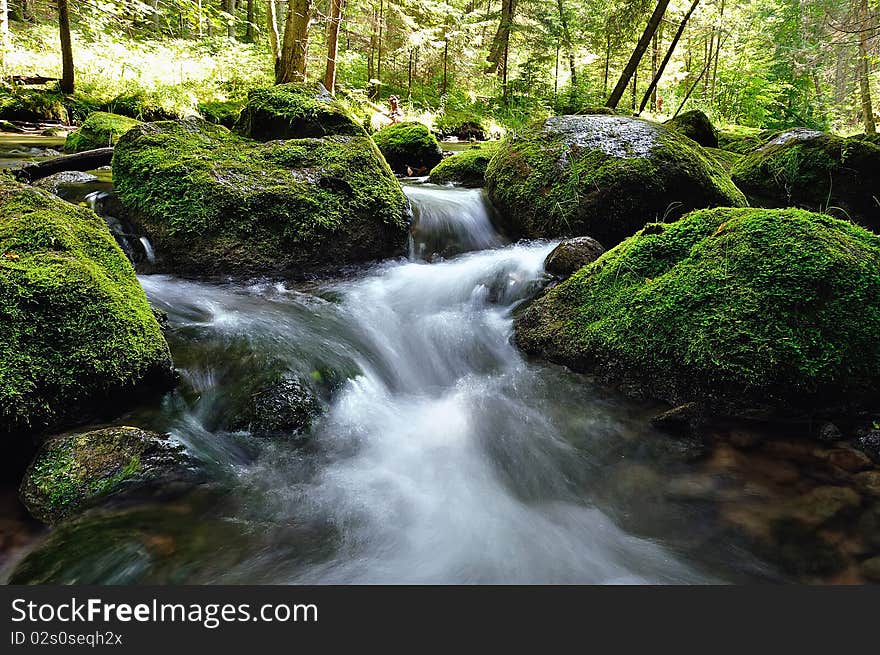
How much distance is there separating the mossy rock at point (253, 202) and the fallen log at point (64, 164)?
1297mm

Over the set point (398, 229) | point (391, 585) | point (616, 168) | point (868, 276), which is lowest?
point (391, 585)

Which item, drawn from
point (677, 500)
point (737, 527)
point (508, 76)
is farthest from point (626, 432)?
point (508, 76)

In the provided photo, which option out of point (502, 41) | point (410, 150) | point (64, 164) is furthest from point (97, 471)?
point (502, 41)

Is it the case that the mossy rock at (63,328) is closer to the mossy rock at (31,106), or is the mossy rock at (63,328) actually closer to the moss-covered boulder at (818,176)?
the moss-covered boulder at (818,176)

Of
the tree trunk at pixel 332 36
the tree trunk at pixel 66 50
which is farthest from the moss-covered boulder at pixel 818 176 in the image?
the tree trunk at pixel 66 50

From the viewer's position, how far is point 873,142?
7.10 meters

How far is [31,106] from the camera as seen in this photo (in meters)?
12.1

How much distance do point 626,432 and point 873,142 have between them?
6.92m

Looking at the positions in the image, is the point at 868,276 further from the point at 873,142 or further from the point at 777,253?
the point at 873,142

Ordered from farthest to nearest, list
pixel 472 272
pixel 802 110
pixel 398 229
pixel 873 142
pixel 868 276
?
pixel 802 110 < pixel 873 142 < pixel 398 229 < pixel 472 272 < pixel 868 276

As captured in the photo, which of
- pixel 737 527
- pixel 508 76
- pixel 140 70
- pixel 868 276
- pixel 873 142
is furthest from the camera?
pixel 508 76

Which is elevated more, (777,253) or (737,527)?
(777,253)

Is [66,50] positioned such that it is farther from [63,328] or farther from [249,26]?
[249,26]

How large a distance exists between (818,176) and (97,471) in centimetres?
881
